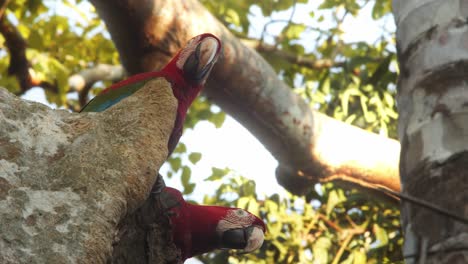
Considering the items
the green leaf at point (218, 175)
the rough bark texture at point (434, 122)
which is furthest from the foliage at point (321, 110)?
the rough bark texture at point (434, 122)

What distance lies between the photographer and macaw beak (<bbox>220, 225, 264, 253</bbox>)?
1.87m

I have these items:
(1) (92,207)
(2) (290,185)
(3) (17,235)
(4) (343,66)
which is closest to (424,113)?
(1) (92,207)

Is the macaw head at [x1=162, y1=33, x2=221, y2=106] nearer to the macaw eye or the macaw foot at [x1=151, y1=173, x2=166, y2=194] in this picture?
the macaw eye

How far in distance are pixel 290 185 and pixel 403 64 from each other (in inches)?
55.9

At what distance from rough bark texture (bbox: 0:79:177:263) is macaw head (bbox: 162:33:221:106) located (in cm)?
72

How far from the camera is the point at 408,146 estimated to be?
147 cm

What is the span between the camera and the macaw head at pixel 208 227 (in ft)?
5.40

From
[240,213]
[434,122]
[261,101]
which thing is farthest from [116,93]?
[261,101]

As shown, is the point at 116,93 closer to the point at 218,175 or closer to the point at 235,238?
the point at 235,238

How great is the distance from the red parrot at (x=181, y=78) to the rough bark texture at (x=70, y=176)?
515 millimetres

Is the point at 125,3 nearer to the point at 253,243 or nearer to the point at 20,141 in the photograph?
the point at 253,243

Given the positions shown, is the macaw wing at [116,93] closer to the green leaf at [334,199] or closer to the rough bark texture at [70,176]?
the rough bark texture at [70,176]

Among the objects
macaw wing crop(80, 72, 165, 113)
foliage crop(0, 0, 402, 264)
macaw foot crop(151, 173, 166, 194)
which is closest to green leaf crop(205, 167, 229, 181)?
foliage crop(0, 0, 402, 264)

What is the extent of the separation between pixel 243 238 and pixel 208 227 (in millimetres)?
149
